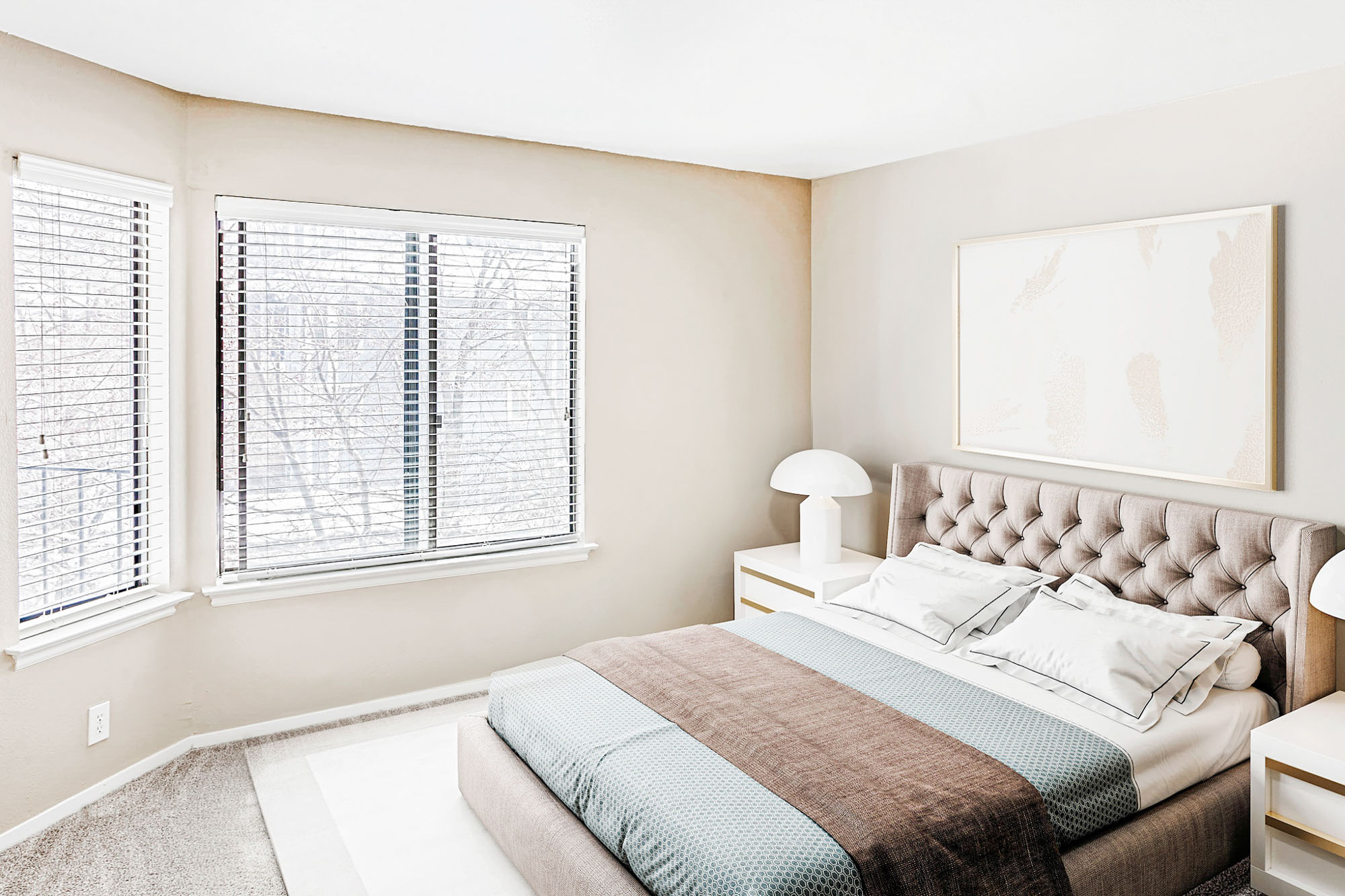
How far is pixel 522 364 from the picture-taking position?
146 inches

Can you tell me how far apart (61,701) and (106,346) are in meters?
1.11

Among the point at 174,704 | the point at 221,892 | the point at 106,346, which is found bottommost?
the point at 221,892

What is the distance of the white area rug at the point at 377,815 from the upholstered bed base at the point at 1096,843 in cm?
11

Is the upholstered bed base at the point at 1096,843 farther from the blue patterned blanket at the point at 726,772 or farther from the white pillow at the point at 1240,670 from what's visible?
the white pillow at the point at 1240,670

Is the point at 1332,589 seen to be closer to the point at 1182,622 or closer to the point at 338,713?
the point at 1182,622

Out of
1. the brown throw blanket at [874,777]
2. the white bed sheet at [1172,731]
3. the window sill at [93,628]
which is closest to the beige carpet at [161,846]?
the window sill at [93,628]

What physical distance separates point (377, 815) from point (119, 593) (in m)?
1.15

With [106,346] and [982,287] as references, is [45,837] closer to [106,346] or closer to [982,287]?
[106,346]

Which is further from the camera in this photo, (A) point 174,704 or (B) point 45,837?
(A) point 174,704

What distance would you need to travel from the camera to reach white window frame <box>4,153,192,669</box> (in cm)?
252

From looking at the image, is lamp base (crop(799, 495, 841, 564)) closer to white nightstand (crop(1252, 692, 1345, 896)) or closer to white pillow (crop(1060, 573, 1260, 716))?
white pillow (crop(1060, 573, 1260, 716))

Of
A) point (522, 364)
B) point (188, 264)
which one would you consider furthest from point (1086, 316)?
point (188, 264)

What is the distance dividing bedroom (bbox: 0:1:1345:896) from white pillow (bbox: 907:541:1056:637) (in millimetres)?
206

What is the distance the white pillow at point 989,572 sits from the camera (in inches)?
120
